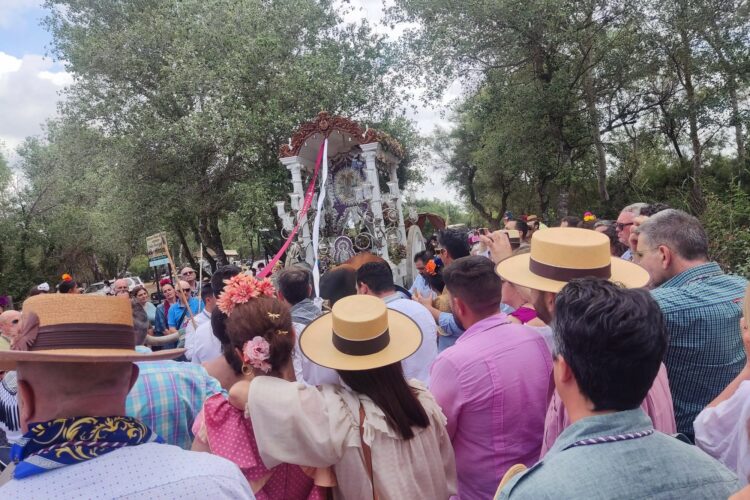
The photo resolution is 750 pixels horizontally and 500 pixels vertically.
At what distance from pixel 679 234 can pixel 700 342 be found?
0.61 m

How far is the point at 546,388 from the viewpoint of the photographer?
7.40ft

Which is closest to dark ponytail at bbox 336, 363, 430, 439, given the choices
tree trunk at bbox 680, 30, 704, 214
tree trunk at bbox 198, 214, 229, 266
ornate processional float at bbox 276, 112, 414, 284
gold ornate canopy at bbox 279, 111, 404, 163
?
ornate processional float at bbox 276, 112, 414, 284

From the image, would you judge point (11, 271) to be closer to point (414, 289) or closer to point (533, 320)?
point (414, 289)

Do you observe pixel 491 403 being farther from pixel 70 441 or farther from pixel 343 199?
pixel 343 199

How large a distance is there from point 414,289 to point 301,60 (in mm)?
11612

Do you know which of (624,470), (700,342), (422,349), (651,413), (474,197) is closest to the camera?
Answer: (624,470)

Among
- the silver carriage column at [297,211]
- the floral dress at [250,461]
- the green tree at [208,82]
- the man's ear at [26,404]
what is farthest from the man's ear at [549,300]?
the green tree at [208,82]

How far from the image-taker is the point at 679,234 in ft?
8.66

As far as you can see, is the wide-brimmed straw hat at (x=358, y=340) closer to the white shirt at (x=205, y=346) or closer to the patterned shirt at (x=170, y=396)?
the patterned shirt at (x=170, y=396)

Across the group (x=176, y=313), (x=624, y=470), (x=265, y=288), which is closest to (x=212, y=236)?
(x=176, y=313)

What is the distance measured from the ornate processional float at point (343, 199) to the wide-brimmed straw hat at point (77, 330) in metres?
9.25

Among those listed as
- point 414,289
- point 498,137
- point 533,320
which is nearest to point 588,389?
point 533,320

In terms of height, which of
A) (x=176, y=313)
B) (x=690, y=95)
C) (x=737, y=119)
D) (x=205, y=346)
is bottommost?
(x=176, y=313)

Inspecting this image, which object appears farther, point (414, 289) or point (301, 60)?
point (301, 60)
